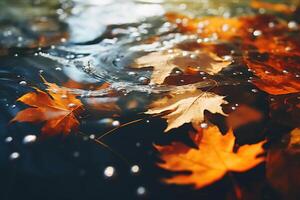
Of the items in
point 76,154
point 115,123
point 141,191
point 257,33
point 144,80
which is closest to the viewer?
point 141,191

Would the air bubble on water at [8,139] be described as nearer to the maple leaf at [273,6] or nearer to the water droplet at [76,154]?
the water droplet at [76,154]

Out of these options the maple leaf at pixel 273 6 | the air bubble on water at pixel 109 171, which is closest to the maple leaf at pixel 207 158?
the air bubble on water at pixel 109 171

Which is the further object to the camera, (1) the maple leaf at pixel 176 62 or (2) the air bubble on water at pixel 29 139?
(1) the maple leaf at pixel 176 62

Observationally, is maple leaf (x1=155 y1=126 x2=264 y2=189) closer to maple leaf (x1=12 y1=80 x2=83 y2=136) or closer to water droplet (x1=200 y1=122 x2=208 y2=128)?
water droplet (x1=200 y1=122 x2=208 y2=128)

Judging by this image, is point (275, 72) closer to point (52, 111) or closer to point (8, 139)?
point (52, 111)

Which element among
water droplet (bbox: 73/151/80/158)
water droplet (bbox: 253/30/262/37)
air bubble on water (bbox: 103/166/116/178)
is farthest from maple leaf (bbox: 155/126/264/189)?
water droplet (bbox: 253/30/262/37)

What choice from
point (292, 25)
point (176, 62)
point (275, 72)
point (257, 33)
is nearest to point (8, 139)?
point (176, 62)
